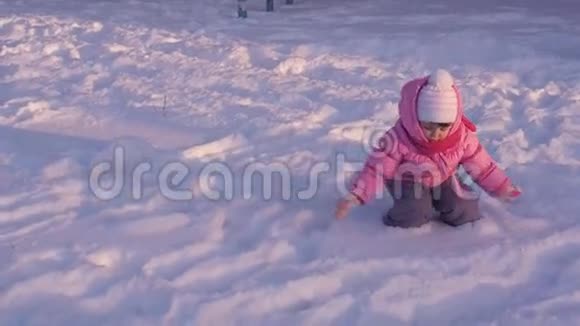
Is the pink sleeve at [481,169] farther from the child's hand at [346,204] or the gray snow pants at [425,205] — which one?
the child's hand at [346,204]

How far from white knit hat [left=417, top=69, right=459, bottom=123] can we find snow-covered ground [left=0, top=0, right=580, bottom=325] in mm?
554

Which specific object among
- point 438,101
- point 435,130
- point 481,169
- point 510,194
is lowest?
point 510,194

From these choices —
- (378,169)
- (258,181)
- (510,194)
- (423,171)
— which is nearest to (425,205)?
(423,171)

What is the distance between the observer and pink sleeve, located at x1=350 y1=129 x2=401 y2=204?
335 cm

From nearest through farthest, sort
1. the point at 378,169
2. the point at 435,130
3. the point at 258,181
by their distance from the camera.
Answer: the point at 435,130, the point at 378,169, the point at 258,181

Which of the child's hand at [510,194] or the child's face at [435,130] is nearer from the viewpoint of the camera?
the child's face at [435,130]

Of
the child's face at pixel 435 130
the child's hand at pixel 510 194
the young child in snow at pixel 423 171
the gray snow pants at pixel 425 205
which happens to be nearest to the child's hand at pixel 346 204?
the young child in snow at pixel 423 171

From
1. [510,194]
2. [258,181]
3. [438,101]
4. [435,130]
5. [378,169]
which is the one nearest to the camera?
[438,101]

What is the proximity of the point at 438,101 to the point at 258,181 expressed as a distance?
1.16 m

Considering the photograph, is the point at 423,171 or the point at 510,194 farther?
the point at 510,194

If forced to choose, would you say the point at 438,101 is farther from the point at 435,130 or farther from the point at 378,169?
the point at 378,169

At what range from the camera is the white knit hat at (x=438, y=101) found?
10.2 ft

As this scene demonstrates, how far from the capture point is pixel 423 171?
11.1 ft

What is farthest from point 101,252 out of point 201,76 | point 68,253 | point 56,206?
point 201,76
